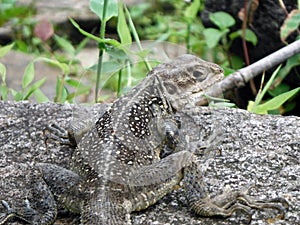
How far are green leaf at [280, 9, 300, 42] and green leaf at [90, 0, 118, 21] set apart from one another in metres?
1.47

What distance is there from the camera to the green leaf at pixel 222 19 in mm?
5930

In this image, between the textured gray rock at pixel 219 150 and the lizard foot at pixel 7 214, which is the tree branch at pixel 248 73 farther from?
the lizard foot at pixel 7 214

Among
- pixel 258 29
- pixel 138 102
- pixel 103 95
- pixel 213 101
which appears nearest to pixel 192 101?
pixel 138 102

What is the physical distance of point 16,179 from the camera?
12.9 feet

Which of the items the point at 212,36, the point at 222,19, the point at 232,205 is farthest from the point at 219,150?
the point at 222,19

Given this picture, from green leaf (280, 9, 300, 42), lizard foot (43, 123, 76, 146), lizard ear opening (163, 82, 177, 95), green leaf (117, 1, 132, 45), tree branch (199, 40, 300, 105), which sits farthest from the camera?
green leaf (280, 9, 300, 42)

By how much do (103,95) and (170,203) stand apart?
2.32 m

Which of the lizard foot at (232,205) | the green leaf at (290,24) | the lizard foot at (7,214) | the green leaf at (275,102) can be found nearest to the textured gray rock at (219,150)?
the lizard foot at (232,205)

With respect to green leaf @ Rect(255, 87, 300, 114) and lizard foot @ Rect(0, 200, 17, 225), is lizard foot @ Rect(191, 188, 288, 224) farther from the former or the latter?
green leaf @ Rect(255, 87, 300, 114)

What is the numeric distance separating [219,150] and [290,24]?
68.1 inches

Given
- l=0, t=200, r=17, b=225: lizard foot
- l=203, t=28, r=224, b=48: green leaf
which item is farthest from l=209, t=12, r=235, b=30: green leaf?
l=0, t=200, r=17, b=225: lizard foot

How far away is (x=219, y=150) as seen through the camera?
13.3 feet

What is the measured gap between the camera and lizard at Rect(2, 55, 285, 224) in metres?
3.34

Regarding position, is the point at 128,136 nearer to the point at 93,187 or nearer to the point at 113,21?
the point at 93,187
